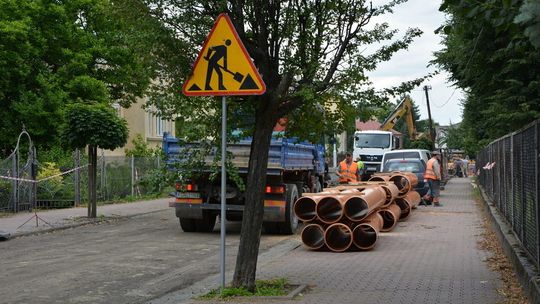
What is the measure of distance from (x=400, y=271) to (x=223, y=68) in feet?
12.8

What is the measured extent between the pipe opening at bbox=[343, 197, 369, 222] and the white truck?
24.4 metres

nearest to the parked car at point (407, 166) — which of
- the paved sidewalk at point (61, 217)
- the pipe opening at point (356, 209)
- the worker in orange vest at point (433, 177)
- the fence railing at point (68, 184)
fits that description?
the worker in orange vest at point (433, 177)

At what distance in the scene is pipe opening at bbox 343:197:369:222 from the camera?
39.2ft

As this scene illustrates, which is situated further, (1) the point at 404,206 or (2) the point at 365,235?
(1) the point at 404,206

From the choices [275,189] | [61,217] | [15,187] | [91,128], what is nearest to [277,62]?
[275,189]

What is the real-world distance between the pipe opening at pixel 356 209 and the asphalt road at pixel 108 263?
176 cm

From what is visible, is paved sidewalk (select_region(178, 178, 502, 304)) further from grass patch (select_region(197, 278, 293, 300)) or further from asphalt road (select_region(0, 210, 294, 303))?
asphalt road (select_region(0, 210, 294, 303))

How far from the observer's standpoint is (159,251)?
12.3m

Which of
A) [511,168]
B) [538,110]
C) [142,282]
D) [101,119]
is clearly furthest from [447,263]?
[101,119]

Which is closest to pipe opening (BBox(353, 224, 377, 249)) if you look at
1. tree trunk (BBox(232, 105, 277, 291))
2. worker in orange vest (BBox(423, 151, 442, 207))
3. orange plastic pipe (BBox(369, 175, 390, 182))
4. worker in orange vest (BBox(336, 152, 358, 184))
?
tree trunk (BBox(232, 105, 277, 291))

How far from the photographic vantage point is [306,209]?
480 inches

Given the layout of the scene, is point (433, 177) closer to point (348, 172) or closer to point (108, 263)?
point (348, 172)

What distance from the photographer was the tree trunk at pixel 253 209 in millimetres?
7828

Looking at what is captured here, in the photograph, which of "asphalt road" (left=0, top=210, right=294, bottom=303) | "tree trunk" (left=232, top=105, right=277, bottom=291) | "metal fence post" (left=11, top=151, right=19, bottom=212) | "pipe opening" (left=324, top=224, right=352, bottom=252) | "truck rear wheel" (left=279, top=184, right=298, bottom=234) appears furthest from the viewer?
"metal fence post" (left=11, top=151, right=19, bottom=212)
